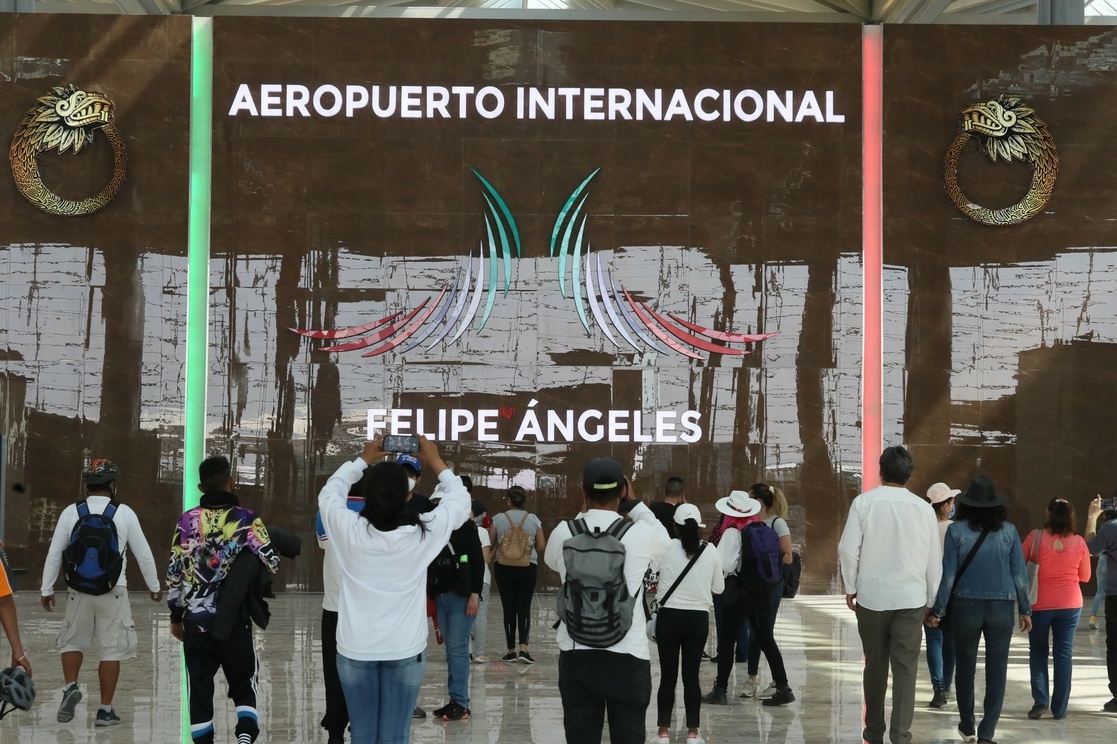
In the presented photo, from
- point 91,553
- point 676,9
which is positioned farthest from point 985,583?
point 676,9

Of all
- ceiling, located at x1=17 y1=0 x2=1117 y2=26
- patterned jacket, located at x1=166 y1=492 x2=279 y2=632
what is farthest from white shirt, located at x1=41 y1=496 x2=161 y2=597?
ceiling, located at x1=17 y1=0 x2=1117 y2=26

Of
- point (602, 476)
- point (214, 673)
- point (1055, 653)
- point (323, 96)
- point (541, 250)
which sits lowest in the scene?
point (1055, 653)

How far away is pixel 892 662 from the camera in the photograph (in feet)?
21.5

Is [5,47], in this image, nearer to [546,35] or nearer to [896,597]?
[546,35]

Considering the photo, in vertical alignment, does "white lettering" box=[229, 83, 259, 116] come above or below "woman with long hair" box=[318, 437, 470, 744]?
above

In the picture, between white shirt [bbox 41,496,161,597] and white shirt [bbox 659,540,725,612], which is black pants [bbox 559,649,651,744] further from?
white shirt [bbox 41,496,161,597]

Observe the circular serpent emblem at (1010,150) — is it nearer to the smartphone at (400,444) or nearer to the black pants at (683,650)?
the black pants at (683,650)

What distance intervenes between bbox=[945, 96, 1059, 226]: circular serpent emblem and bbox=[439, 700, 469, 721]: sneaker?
367 inches

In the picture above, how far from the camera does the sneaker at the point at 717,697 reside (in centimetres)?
829

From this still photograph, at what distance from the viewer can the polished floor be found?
7.32m

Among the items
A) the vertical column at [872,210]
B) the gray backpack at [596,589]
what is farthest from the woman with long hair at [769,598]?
the vertical column at [872,210]

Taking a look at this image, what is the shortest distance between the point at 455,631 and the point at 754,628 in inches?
80.0

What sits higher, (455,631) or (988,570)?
(988,570)

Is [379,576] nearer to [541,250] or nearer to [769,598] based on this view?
[769,598]
